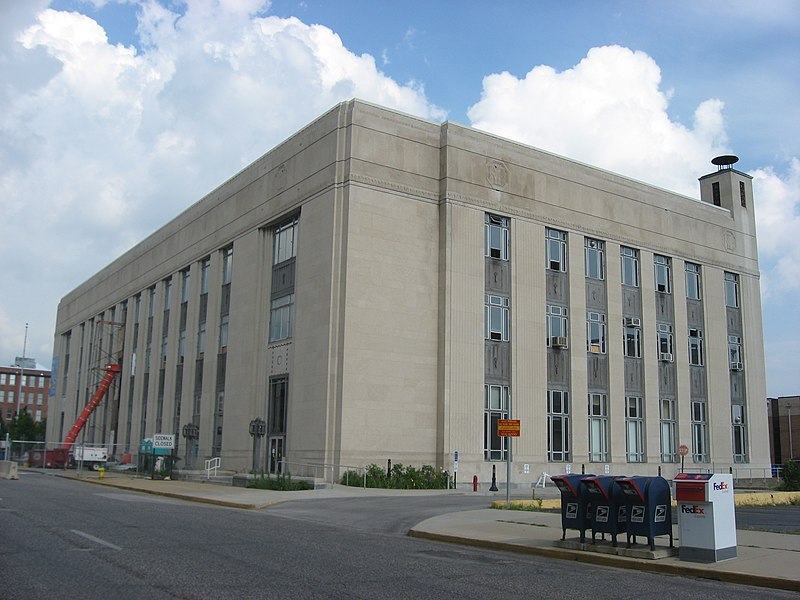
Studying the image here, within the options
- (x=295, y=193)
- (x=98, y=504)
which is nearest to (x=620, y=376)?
(x=295, y=193)

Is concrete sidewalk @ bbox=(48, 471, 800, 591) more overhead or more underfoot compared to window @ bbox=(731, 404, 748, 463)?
more underfoot

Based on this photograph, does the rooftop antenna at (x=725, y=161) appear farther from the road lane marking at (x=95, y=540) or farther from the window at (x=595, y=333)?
the road lane marking at (x=95, y=540)

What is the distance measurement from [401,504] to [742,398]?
1355 inches

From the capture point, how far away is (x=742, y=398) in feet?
172

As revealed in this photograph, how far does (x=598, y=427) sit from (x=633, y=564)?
3262cm

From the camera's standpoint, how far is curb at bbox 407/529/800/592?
1122 centimetres

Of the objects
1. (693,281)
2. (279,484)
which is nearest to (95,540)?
(279,484)

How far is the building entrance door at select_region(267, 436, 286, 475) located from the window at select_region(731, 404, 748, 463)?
29117 millimetres

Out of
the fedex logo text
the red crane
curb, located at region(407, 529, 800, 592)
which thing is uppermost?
the red crane

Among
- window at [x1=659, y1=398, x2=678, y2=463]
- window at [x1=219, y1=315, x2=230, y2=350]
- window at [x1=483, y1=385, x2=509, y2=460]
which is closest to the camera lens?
window at [x1=483, y1=385, x2=509, y2=460]

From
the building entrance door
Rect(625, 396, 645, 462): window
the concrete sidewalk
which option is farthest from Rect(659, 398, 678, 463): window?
the concrete sidewalk

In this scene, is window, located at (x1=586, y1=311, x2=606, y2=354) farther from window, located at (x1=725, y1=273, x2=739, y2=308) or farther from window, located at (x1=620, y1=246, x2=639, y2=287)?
window, located at (x1=725, y1=273, x2=739, y2=308)

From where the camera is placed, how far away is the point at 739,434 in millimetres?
51688

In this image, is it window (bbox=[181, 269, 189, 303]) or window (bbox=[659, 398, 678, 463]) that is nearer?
window (bbox=[659, 398, 678, 463])
